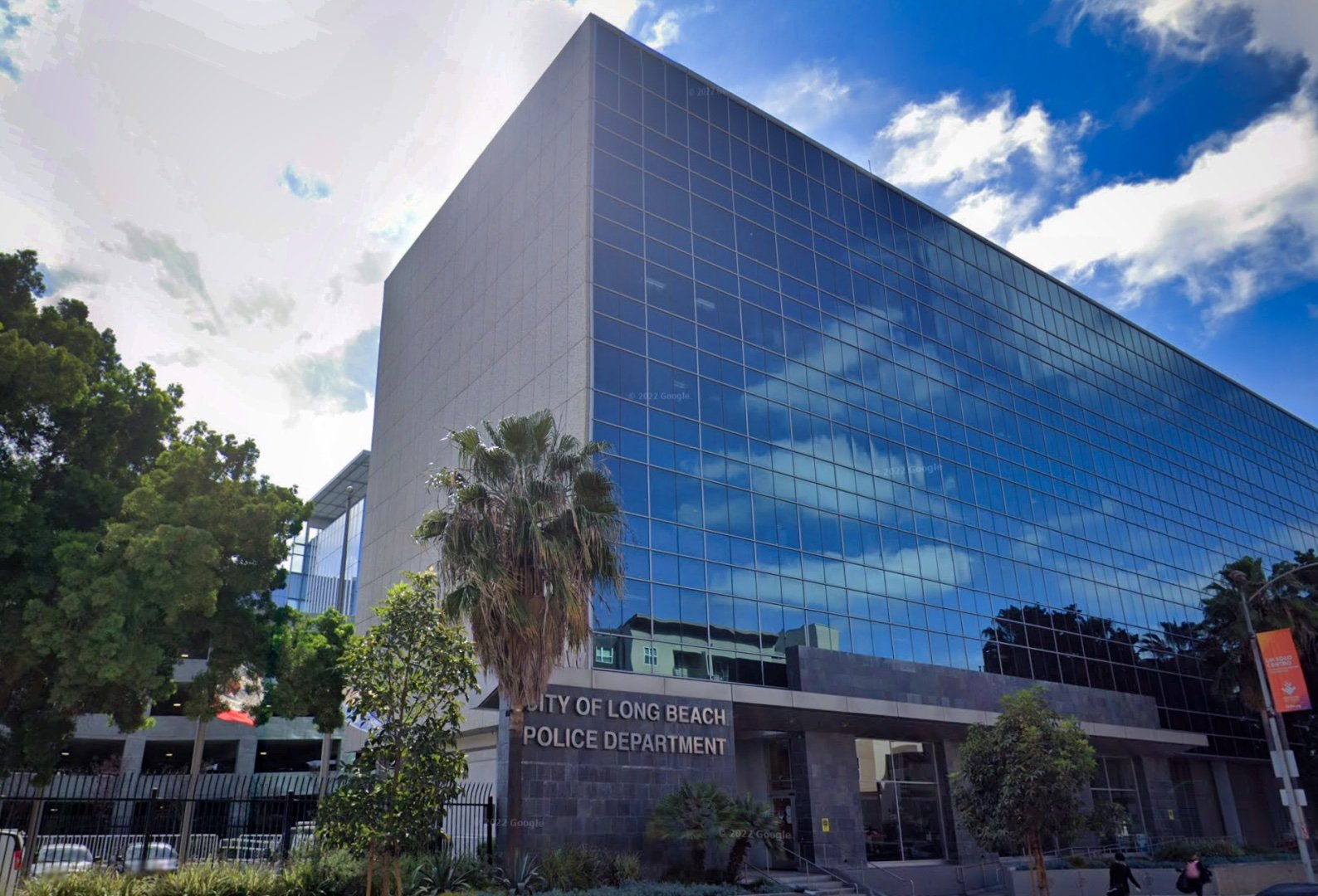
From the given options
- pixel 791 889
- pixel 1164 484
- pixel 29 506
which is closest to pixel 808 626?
pixel 791 889

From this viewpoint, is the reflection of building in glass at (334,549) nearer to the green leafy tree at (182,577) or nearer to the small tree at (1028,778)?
the green leafy tree at (182,577)

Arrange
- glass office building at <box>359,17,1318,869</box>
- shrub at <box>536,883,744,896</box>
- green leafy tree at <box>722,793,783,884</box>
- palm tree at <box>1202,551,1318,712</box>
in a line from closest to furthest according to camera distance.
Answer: shrub at <box>536,883,744,896</box>, green leafy tree at <box>722,793,783,884</box>, glass office building at <box>359,17,1318,869</box>, palm tree at <box>1202,551,1318,712</box>

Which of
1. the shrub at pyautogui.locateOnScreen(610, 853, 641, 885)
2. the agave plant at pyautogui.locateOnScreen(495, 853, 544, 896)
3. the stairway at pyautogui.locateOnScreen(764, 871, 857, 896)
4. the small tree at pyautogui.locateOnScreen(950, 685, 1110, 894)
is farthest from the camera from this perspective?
the stairway at pyautogui.locateOnScreen(764, 871, 857, 896)

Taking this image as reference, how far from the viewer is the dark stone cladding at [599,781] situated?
24047 mm

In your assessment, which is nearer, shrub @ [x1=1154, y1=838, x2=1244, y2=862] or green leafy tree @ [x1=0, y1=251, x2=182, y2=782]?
green leafy tree @ [x1=0, y1=251, x2=182, y2=782]

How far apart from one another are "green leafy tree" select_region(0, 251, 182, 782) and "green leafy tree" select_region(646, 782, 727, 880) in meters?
14.3

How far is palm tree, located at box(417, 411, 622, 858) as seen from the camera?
2139 cm

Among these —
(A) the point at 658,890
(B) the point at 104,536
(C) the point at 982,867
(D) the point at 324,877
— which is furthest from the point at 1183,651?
(B) the point at 104,536

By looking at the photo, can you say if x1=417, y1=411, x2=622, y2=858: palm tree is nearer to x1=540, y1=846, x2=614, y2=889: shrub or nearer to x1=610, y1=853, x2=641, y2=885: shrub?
x1=540, y1=846, x2=614, y2=889: shrub

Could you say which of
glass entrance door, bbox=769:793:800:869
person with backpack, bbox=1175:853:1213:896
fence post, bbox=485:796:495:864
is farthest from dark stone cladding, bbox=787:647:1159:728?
fence post, bbox=485:796:495:864

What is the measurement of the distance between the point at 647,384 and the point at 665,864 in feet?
50.1

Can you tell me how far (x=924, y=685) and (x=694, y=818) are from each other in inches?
568

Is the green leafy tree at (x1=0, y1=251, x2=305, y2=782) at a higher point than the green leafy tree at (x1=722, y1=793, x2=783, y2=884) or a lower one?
higher

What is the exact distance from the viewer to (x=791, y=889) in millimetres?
26328
